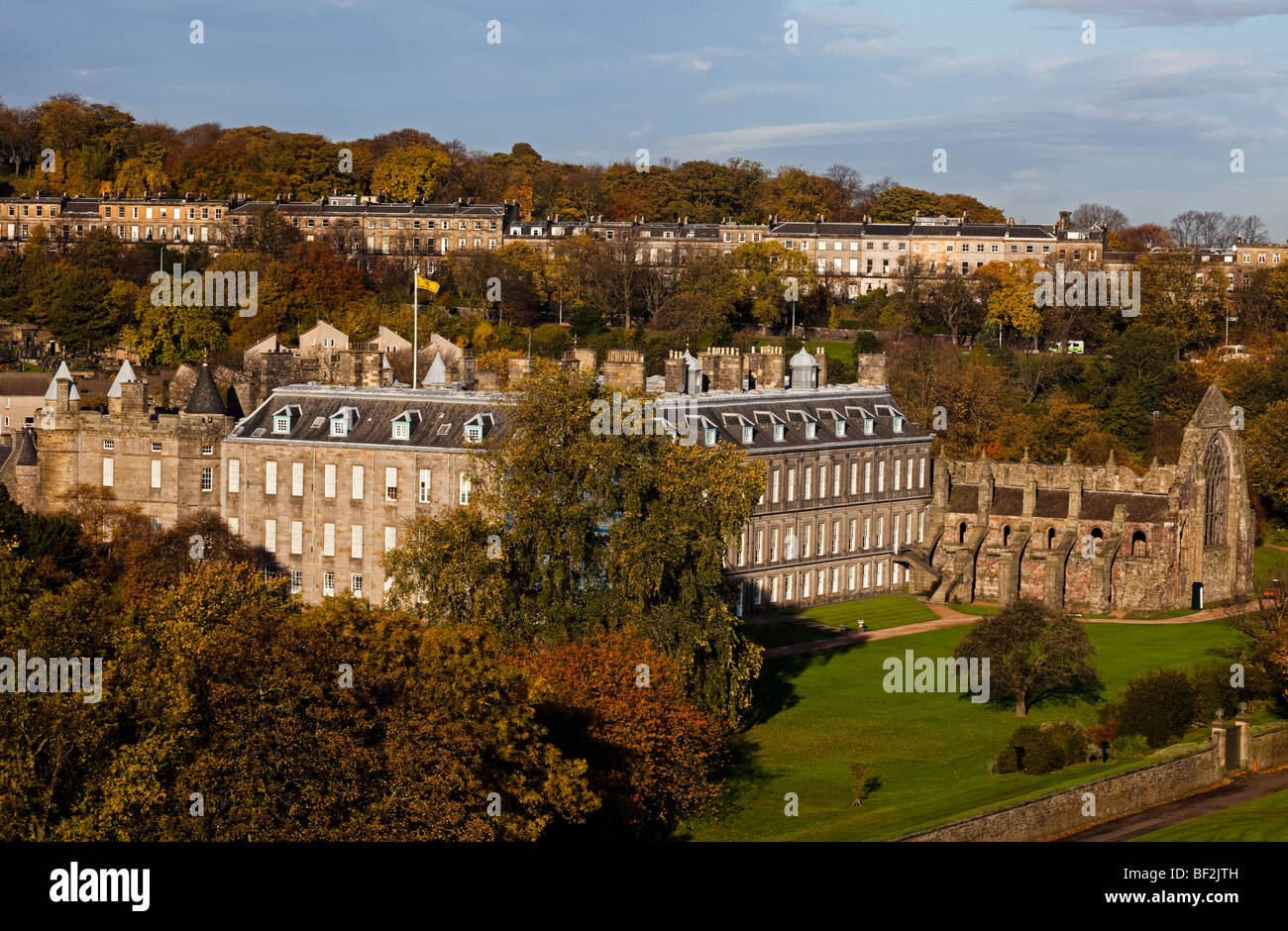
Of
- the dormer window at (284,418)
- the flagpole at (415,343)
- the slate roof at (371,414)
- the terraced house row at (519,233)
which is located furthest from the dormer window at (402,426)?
the terraced house row at (519,233)

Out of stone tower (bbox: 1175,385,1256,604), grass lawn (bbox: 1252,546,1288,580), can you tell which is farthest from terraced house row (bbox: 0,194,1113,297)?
stone tower (bbox: 1175,385,1256,604)

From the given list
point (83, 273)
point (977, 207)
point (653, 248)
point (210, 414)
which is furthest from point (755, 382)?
point (977, 207)

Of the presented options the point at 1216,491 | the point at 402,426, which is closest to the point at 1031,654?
the point at 402,426

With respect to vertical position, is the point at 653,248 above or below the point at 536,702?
above

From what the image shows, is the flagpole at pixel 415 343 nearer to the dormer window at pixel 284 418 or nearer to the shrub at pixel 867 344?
the dormer window at pixel 284 418

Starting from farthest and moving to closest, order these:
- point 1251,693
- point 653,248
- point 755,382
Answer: point 653,248, point 755,382, point 1251,693

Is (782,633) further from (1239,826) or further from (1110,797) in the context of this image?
(1239,826)
